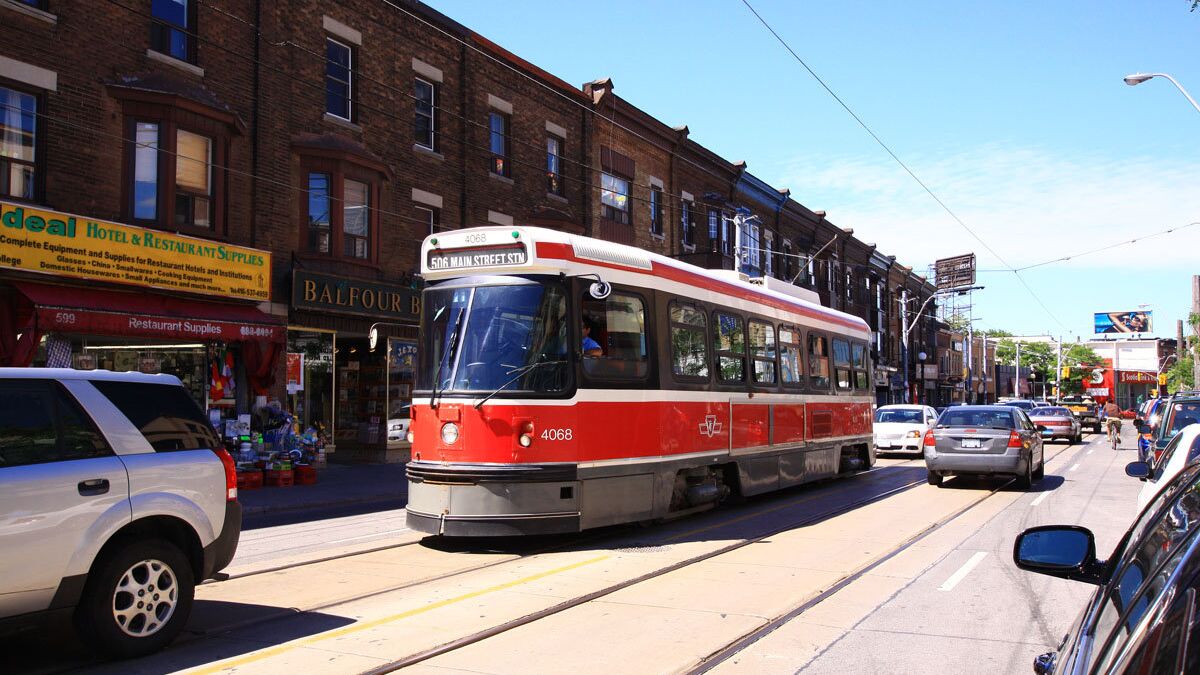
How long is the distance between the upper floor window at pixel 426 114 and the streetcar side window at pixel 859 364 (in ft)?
37.8

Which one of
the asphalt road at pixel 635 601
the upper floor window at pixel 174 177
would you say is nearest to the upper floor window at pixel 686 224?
the upper floor window at pixel 174 177

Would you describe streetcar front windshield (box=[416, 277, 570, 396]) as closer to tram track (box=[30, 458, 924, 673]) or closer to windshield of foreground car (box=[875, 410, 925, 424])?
tram track (box=[30, 458, 924, 673])

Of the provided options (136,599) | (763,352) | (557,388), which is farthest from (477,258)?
(763,352)

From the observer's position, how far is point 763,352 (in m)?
14.6

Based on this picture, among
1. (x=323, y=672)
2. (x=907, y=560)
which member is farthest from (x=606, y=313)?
(x=323, y=672)

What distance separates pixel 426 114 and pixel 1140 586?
2267 cm

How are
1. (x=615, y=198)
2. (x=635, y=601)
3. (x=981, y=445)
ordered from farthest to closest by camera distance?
(x=615, y=198) < (x=981, y=445) < (x=635, y=601)

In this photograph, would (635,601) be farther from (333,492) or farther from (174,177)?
(174,177)

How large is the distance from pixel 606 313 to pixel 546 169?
17.5 metres

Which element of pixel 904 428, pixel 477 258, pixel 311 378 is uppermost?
pixel 477 258

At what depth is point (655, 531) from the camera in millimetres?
11688

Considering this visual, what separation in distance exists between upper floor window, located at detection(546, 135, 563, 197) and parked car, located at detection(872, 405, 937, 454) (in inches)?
460

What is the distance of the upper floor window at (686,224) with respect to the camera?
115ft

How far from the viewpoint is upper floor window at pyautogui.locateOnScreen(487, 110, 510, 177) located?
995 inches
